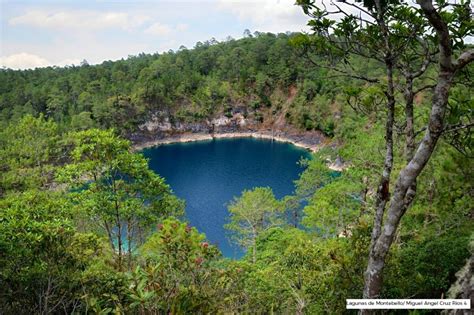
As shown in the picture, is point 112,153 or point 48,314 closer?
point 48,314

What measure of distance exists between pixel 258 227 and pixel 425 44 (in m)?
17.0

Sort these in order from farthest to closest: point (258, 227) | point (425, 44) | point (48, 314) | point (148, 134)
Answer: point (148, 134), point (258, 227), point (48, 314), point (425, 44)

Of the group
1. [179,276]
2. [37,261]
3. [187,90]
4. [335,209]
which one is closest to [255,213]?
[335,209]

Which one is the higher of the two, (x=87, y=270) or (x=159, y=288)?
(x=159, y=288)

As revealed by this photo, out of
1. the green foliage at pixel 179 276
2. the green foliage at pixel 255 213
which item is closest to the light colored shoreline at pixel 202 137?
the green foliage at pixel 255 213

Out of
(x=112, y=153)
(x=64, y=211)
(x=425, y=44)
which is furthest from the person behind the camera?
(x=112, y=153)

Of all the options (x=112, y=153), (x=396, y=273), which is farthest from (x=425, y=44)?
(x=112, y=153)

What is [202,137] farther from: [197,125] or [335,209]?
[335,209]

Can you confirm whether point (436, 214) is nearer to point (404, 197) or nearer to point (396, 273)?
point (396, 273)

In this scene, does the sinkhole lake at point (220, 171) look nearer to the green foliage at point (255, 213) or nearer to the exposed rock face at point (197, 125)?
the green foliage at point (255, 213)

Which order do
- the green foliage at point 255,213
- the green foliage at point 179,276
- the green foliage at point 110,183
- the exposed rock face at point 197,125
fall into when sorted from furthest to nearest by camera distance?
the exposed rock face at point 197,125
the green foliage at point 255,213
the green foliage at point 110,183
the green foliage at point 179,276

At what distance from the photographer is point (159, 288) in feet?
16.4
